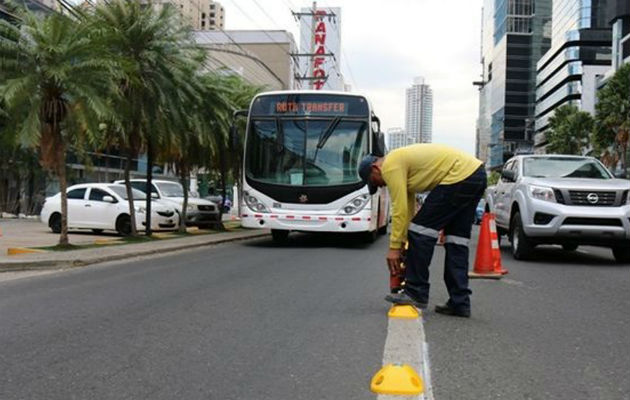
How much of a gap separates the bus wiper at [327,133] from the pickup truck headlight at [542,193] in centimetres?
482

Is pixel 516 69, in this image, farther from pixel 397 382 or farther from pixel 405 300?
pixel 397 382

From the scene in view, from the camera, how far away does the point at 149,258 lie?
12430 millimetres

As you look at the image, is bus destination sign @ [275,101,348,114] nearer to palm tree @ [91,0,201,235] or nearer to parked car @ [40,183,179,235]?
palm tree @ [91,0,201,235]

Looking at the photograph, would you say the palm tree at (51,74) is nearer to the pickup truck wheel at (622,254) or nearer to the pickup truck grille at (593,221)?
the pickup truck grille at (593,221)

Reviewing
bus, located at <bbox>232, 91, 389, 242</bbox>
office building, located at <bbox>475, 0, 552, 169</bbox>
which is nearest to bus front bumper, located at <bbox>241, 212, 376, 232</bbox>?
bus, located at <bbox>232, 91, 389, 242</bbox>

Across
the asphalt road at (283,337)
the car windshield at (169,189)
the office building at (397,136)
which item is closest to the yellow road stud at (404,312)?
the asphalt road at (283,337)

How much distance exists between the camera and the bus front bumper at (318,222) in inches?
546

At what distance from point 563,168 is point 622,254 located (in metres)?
1.88

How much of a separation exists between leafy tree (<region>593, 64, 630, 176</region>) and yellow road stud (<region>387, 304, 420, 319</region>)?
4106 centimetres

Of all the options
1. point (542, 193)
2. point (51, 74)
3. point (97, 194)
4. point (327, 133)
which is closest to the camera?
point (542, 193)

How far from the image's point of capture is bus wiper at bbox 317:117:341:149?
564 inches

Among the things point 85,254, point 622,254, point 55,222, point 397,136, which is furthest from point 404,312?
point 397,136

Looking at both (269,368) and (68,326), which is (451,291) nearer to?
(269,368)

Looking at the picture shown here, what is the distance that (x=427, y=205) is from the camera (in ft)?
18.6
